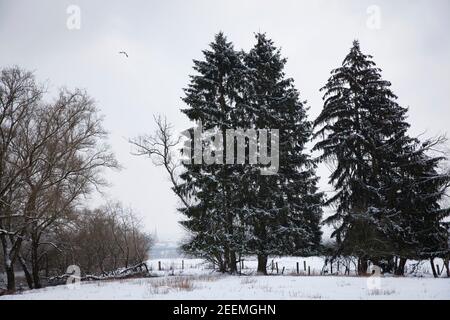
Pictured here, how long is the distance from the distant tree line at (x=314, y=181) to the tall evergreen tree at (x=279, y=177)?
0.06 meters

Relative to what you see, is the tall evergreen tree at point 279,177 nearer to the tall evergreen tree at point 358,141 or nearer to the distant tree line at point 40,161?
the tall evergreen tree at point 358,141

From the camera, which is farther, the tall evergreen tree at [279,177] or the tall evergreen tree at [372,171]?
the tall evergreen tree at [279,177]

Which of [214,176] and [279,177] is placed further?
[279,177]

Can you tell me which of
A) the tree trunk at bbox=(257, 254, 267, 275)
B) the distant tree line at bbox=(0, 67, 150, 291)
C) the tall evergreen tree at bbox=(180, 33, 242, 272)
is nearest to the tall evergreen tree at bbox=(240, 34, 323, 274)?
the tree trunk at bbox=(257, 254, 267, 275)

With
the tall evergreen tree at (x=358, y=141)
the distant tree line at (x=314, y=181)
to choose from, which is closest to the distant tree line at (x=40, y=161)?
the distant tree line at (x=314, y=181)

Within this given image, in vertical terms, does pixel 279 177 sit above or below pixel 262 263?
above

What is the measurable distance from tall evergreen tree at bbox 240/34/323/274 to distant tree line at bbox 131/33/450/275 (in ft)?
0.20

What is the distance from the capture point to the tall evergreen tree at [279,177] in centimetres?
1755

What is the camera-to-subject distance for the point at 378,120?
17328 mm

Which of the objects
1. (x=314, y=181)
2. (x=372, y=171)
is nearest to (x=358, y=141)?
(x=372, y=171)

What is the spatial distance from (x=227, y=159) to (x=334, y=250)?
755 centimetres

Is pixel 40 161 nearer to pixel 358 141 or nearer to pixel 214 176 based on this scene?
pixel 214 176

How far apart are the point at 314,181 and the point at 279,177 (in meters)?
3.11

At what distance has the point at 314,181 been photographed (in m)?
20.2
